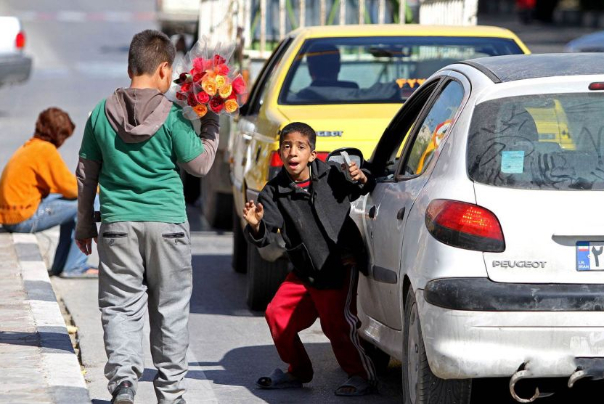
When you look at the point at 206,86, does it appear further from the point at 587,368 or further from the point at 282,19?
the point at 282,19

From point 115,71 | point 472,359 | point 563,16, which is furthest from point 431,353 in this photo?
point 563,16

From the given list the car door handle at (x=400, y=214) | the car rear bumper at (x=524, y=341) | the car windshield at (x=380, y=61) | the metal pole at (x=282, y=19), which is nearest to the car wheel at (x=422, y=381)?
the car rear bumper at (x=524, y=341)

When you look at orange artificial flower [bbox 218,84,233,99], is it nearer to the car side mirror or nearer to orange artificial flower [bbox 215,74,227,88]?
orange artificial flower [bbox 215,74,227,88]

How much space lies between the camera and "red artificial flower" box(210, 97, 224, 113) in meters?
5.43

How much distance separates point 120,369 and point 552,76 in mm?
2201

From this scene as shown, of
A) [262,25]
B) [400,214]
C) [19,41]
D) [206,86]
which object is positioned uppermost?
[206,86]

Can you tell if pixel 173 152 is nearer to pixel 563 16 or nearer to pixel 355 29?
pixel 355 29

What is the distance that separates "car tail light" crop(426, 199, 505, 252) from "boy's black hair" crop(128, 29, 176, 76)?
146 centimetres

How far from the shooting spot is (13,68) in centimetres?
2142

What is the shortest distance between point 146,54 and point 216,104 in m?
0.39

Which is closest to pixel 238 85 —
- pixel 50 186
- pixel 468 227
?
pixel 468 227

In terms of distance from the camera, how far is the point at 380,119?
7.82m

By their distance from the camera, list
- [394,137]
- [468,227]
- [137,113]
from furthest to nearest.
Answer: [394,137]
[137,113]
[468,227]

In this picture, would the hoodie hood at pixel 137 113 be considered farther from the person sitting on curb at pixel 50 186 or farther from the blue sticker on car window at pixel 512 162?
the person sitting on curb at pixel 50 186
